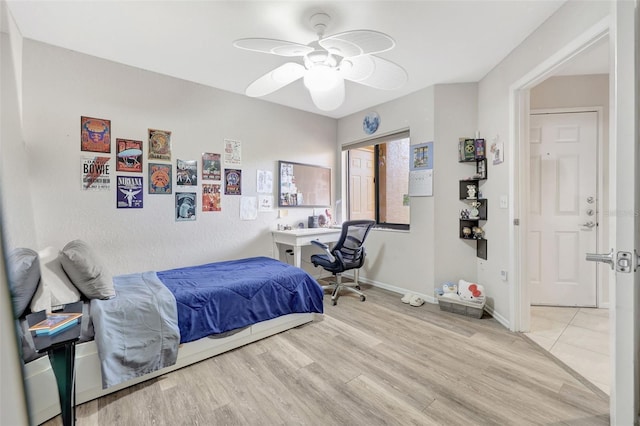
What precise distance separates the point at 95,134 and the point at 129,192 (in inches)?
21.0

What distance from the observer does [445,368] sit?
1.83 m

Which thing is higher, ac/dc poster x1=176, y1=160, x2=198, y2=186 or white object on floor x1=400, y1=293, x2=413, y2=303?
ac/dc poster x1=176, y1=160, x2=198, y2=186

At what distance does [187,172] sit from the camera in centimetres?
283

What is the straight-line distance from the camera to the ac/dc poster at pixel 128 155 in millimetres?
2457

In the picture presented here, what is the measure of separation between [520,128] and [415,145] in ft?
3.39

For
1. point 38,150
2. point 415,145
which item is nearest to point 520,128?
point 415,145

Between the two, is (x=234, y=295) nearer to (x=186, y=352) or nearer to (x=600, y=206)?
(x=186, y=352)

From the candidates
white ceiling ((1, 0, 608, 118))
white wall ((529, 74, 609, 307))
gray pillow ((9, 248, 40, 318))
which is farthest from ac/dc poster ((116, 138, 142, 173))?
white wall ((529, 74, 609, 307))

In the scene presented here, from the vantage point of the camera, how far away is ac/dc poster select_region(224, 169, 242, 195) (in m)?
3.10

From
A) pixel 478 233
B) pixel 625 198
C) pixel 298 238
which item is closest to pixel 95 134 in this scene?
pixel 298 238

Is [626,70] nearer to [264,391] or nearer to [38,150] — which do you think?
[264,391]

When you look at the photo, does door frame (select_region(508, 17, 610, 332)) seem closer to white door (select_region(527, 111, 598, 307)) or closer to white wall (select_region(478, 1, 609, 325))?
white wall (select_region(478, 1, 609, 325))

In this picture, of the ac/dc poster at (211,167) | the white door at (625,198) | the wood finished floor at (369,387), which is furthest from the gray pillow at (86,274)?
the white door at (625,198)

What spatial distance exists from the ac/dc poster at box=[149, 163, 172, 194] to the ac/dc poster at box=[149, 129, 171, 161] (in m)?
0.08
